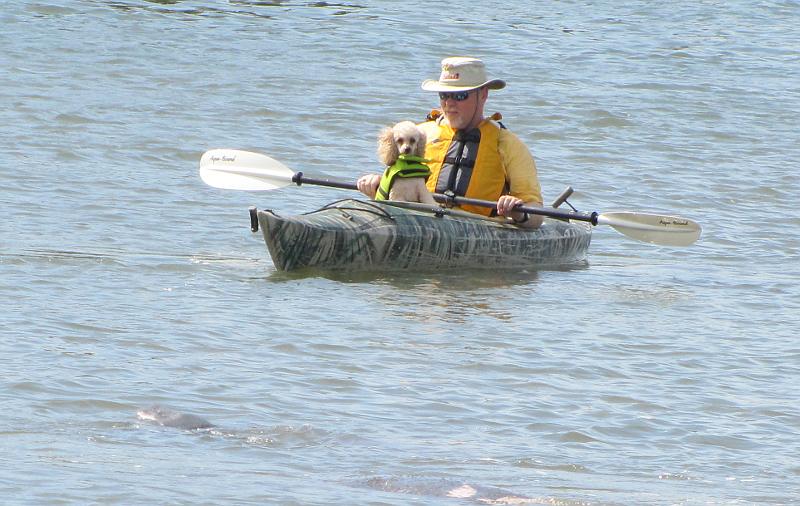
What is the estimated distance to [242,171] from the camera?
31.5ft

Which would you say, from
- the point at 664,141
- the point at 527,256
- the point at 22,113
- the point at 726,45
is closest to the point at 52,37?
the point at 22,113

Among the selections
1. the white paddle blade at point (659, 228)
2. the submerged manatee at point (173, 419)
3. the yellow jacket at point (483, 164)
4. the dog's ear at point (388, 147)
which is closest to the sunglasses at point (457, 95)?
the yellow jacket at point (483, 164)

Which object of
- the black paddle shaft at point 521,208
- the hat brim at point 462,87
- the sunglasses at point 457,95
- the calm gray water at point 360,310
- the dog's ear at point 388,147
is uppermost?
the hat brim at point 462,87

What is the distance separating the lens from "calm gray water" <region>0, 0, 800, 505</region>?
16.1ft

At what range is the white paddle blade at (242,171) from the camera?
941 centimetres

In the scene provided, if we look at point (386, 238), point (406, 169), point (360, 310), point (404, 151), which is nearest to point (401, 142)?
point (404, 151)

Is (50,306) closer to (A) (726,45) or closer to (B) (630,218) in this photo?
(B) (630,218)

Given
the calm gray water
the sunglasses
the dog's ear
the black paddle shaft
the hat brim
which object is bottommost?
the calm gray water

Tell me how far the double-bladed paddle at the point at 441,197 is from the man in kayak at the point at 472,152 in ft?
0.48

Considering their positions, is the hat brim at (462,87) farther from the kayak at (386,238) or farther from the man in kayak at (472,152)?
the kayak at (386,238)

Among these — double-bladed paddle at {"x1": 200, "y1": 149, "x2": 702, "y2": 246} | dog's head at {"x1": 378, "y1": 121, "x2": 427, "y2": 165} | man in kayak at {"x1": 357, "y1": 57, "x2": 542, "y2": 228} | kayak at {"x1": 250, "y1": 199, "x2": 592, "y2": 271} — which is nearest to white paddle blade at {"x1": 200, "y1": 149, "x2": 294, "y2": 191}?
double-bladed paddle at {"x1": 200, "y1": 149, "x2": 702, "y2": 246}

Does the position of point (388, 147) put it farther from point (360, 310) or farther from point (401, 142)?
point (360, 310)

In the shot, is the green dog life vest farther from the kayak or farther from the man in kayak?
the man in kayak

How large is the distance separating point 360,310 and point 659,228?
7.88 feet
